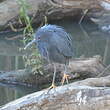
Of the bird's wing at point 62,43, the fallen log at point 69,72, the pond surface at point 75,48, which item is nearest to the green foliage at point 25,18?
the fallen log at point 69,72

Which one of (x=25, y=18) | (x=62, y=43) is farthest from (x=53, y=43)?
(x=25, y=18)

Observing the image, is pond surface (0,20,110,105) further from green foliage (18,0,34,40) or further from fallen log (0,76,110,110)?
fallen log (0,76,110,110)

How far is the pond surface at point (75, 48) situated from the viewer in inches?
201

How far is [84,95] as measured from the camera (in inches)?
117

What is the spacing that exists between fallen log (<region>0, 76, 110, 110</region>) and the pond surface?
168 cm

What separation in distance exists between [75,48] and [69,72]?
187 centimetres

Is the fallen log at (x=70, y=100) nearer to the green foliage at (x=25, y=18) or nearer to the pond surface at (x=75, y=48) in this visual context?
the pond surface at (x=75, y=48)

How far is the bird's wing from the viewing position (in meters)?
3.03

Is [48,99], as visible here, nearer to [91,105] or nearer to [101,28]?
[91,105]

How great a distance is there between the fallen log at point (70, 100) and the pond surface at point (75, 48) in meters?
1.68

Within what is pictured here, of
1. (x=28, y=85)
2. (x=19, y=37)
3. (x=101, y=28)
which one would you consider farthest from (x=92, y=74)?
(x=101, y=28)

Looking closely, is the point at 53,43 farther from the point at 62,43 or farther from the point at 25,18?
the point at 25,18

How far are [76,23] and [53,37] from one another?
6.62 m

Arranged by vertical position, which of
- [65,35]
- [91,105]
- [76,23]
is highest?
[65,35]
